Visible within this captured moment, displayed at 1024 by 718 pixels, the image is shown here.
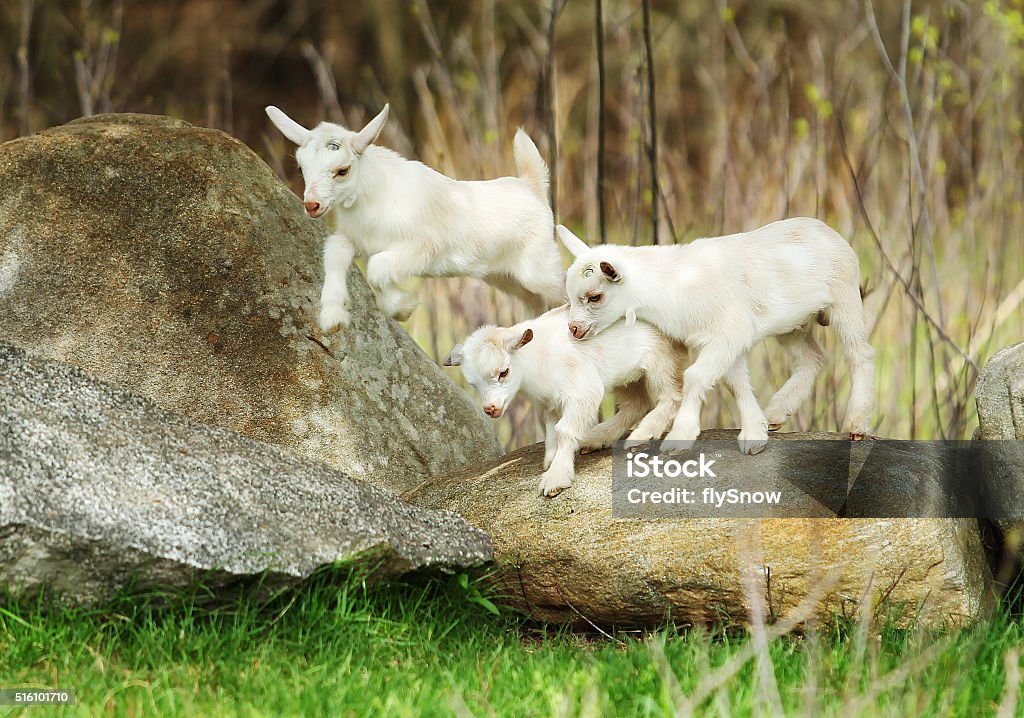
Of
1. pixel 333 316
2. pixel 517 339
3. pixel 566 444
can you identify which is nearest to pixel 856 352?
pixel 566 444

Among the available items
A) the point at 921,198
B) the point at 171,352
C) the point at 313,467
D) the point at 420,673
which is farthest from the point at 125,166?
the point at 921,198

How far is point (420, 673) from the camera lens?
321 centimetres

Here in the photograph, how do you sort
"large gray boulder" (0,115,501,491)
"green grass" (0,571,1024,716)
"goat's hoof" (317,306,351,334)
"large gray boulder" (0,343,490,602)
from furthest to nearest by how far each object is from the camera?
"large gray boulder" (0,115,501,491), "goat's hoof" (317,306,351,334), "large gray boulder" (0,343,490,602), "green grass" (0,571,1024,716)

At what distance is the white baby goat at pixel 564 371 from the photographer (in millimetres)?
3498

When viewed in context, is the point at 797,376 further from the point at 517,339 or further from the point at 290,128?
the point at 290,128

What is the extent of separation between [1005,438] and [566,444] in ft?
4.44

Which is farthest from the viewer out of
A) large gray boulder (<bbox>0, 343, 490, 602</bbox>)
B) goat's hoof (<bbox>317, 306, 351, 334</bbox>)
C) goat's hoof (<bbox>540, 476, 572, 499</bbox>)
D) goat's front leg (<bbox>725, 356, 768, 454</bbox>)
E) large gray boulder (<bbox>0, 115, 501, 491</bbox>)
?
large gray boulder (<bbox>0, 115, 501, 491</bbox>)

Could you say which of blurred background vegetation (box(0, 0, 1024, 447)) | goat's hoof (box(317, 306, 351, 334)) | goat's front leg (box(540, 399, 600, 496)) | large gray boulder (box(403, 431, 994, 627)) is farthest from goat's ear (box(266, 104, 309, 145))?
large gray boulder (box(403, 431, 994, 627))

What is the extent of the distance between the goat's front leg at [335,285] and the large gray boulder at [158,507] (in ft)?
1.75

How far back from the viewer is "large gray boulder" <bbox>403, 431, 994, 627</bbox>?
11.6 ft

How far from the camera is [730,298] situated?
350 centimetres

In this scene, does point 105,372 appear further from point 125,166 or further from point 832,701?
point 832,701

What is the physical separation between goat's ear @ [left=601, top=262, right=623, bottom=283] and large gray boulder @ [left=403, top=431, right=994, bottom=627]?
69 cm

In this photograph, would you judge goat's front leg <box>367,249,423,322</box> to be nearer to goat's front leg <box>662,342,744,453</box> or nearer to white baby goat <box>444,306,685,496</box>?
white baby goat <box>444,306,685,496</box>
